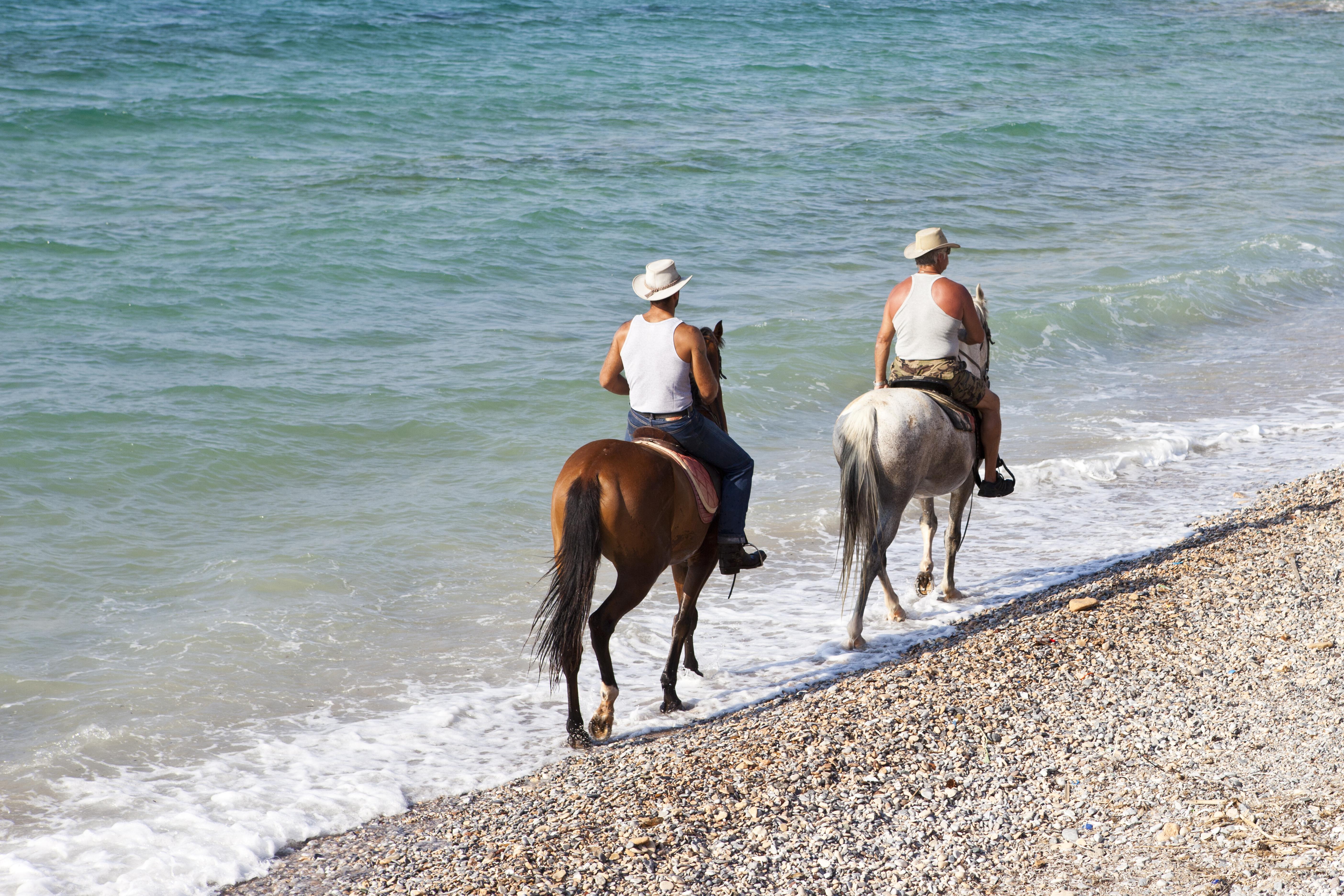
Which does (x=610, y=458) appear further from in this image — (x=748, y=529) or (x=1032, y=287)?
(x=1032, y=287)

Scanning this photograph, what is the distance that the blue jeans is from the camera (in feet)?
20.2

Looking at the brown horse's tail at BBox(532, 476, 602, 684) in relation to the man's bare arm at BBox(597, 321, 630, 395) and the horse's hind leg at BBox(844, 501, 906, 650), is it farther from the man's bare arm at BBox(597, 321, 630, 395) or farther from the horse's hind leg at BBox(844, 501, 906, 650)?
the horse's hind leg at BBox(844, 501, 906, 650)

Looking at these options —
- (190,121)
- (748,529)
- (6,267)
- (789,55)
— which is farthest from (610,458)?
(789,55)

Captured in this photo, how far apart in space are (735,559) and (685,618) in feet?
1.36

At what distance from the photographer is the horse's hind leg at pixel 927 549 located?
7.86 m

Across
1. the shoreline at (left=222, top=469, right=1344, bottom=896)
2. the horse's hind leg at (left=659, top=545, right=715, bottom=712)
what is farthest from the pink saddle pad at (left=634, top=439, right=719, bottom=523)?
the shoreline at (left=222, top=469, right=1344, bottom=896)

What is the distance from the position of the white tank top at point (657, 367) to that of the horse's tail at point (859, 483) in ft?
4.03

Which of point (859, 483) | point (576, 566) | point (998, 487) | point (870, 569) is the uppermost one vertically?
point (576, 566)

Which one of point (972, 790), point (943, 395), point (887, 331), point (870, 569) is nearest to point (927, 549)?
point (870, 569)

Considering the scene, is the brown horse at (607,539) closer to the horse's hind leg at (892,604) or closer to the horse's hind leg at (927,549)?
the horse's hind leg at (892,604)

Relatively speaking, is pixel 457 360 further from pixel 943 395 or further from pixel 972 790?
pixel 972 790

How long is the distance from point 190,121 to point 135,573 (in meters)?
16.7

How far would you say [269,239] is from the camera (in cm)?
1614

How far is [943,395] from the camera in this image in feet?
24.0
